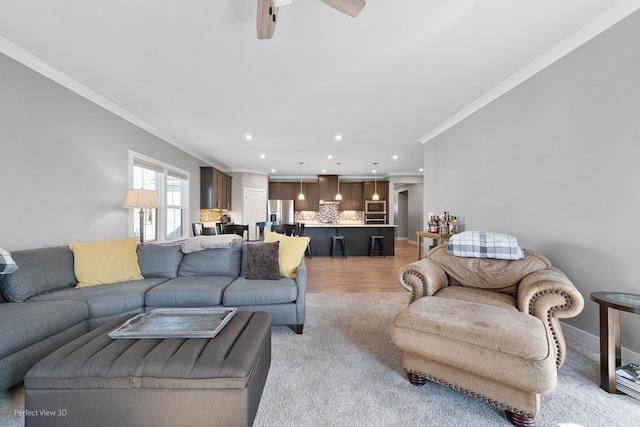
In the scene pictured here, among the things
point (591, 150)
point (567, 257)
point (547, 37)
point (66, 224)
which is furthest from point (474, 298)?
point (66, 224)

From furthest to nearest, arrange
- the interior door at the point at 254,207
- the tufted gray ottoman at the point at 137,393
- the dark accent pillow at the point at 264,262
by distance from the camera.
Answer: the interior door at the point at 254,207 < the dark accent pillow at the point at 264,262 < the tufted gray ottoman at the point at 137,393

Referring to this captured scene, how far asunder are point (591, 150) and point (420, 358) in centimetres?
222

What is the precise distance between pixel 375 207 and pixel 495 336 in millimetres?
7693

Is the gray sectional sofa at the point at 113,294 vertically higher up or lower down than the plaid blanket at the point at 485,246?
lower down

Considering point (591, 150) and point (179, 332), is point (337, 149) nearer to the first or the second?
point (591, 150)

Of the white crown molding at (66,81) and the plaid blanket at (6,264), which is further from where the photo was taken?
the white crown molding at (66,81)

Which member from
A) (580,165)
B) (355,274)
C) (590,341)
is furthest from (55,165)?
(590,341)

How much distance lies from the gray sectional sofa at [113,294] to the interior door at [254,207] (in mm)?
5400

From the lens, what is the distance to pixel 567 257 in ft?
7.59

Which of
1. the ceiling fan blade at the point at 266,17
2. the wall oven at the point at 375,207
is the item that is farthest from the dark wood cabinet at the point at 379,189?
the ceiling fan blade at the point at 266,17

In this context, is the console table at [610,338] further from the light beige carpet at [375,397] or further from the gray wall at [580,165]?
the gray wall at [580,165]

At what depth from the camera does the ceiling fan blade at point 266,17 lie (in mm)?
1514

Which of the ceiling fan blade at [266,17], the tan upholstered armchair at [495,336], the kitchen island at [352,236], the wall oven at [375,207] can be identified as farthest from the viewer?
the wall oven at [375,207]

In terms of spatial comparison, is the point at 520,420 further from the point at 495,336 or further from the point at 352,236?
the point at 352,236
